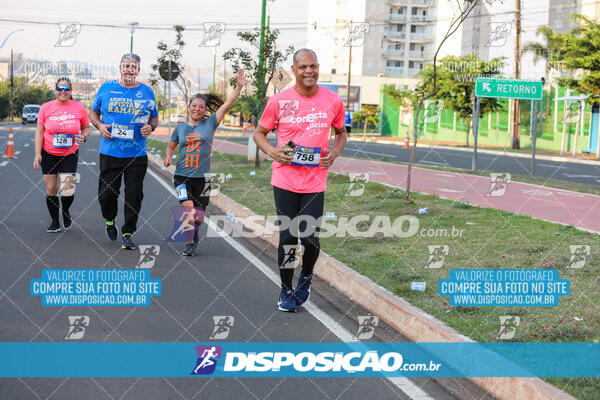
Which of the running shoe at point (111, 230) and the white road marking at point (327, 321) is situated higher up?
the running shoe at point (111, 230)

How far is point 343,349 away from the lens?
5.31 metres

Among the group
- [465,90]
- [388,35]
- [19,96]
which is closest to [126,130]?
[465,90]

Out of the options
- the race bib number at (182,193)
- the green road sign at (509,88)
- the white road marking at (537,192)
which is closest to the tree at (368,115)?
the green road sign at (509,88)

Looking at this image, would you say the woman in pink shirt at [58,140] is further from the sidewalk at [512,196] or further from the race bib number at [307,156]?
the sidewalk at [512,196]

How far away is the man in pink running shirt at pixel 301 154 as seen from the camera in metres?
6.10

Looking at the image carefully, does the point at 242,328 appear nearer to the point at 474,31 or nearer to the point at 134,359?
the point at 134,359

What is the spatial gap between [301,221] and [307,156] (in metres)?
0.54

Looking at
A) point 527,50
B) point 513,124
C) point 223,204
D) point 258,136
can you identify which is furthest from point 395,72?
point 258,136

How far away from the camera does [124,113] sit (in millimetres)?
8594

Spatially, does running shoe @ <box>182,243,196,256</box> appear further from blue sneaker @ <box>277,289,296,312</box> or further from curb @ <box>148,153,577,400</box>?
blue sneaker @ <box>277,289,296,312</box>

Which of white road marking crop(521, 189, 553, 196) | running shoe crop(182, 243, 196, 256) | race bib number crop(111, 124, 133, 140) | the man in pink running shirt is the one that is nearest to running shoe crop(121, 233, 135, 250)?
running shoe crop(182, 243, 196, 256)

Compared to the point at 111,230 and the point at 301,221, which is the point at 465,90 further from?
the point at 301,221

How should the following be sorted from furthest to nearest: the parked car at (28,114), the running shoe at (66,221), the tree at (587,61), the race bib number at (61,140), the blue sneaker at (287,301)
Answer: the parked car at (28,114) < the tree at (587,61) < the running shoe at (66,221) < the race bib number at (61,140) < the blue sneaker at (287,301)

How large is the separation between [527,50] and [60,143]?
179ft
